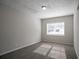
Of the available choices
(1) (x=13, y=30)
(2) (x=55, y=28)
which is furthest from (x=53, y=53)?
(2) (x=55, y=28)

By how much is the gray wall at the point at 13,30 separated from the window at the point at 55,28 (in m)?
2.45

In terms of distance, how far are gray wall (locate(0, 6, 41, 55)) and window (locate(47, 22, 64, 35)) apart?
8.02 ft

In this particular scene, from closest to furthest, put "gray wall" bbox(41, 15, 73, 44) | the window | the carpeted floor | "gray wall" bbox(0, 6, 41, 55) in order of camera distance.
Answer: the carpeted floor → "gray wall" bbox(0, 6, 41, 55) → "gray wall" bbox(41, 15, 73, 44) → the window

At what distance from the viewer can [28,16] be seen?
14.1ft

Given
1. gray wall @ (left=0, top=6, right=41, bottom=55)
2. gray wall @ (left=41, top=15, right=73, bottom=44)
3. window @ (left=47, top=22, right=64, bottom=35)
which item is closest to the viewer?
gray wall @ (left=0, top=6, right=41, bottom=55)

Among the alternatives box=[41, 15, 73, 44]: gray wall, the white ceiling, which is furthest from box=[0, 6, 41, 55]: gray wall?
box=[41, 15, 73, 44]: gray wall

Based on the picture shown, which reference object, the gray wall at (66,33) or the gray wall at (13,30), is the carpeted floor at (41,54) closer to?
the gray wall at (13,30)

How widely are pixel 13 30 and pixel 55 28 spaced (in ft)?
12.8

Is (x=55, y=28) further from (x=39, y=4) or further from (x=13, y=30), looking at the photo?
(x=13, y=30)

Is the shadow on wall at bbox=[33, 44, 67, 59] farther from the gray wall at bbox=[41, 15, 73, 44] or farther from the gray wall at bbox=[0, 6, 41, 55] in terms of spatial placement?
the gray wall at bbox=[41, 15, 73, 44]

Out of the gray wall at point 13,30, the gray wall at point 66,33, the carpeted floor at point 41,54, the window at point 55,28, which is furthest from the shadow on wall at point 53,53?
the window at point 55,28

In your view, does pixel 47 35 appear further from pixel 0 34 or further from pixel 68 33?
pixel 0 34

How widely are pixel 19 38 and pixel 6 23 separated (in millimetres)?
1231

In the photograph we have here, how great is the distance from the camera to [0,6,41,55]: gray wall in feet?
8.88
